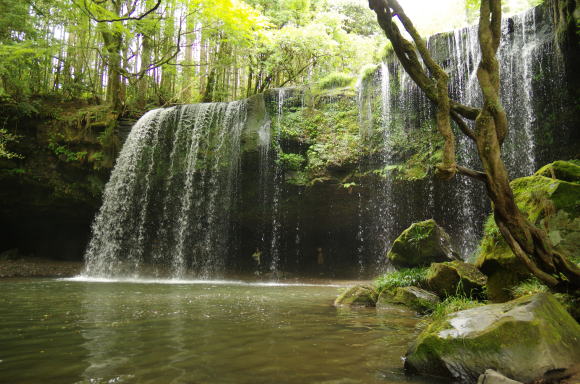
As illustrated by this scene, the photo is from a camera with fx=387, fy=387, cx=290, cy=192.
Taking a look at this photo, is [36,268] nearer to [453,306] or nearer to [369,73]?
[369,73]

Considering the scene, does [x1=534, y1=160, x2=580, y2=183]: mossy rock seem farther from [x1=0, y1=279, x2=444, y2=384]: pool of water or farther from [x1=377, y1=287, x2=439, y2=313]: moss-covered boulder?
[x1=0, y1=279, x2=444, y2=384]: pool of water

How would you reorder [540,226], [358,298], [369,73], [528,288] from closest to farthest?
[528,288], [540,226], [358,298], [369,73]

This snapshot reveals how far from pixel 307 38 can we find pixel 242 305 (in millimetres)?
13649

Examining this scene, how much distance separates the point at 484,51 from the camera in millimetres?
4035

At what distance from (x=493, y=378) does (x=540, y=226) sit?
3.31 m

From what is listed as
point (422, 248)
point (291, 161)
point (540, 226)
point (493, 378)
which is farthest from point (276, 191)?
point (493, 378)

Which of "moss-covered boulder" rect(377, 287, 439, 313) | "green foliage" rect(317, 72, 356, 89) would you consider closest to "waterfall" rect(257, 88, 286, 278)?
"green foliage" rect(317, 72, 356, 89)

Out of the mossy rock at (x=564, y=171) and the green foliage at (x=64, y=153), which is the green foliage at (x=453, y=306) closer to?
the mossy rock at (x=564, y=171)

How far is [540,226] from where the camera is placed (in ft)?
16.6

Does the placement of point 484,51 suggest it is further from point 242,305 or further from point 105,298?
point 105,298

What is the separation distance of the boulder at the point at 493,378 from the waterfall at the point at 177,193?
13.0m

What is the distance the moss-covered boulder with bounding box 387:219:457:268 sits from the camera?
8523mm

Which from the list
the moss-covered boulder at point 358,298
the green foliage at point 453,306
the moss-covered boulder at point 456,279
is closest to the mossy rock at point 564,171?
the moss-covered boulder at point 456,279


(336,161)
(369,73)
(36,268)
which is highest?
(369,73)
